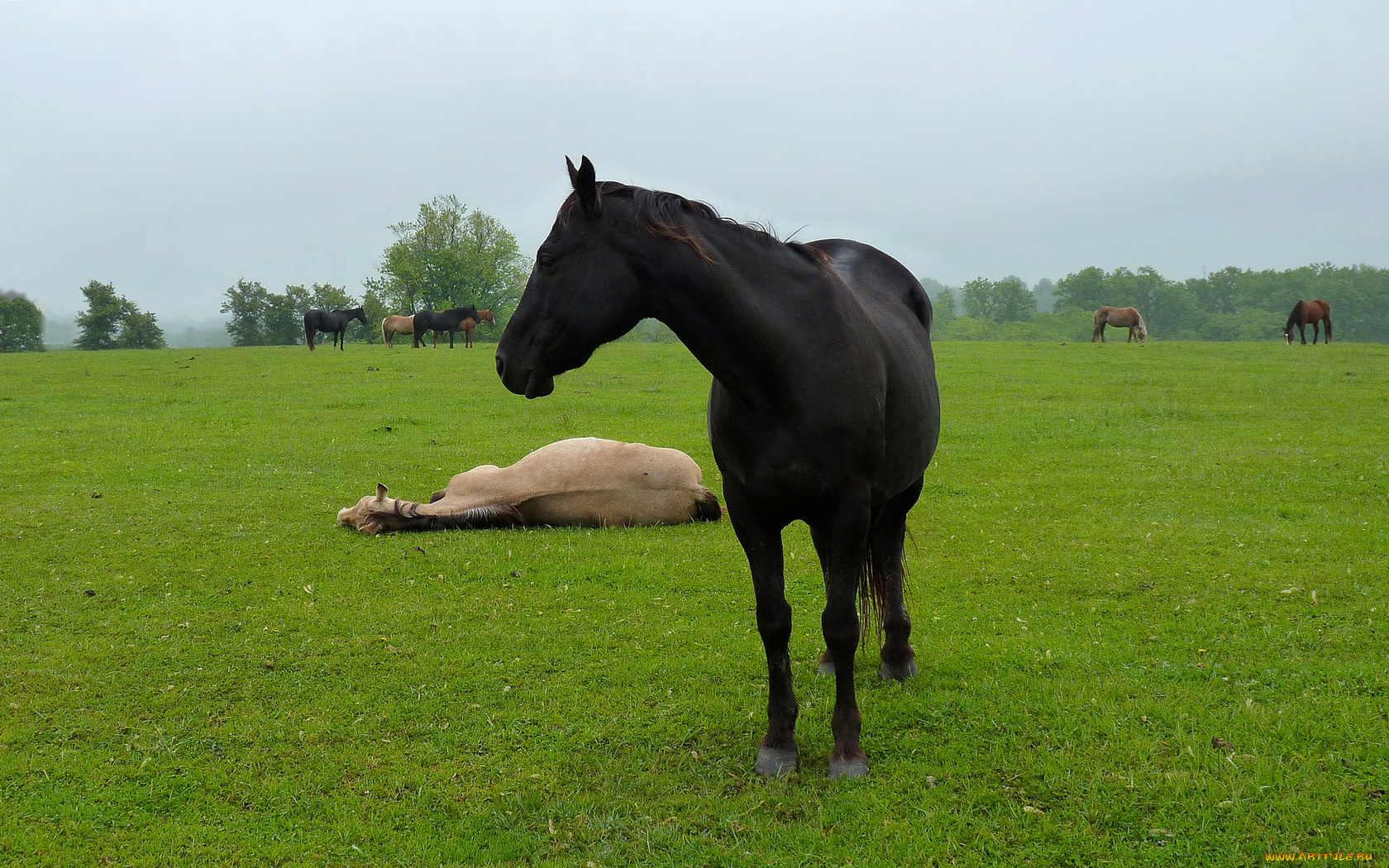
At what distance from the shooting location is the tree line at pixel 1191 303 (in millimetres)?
88750

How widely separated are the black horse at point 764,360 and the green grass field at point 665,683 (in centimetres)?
73

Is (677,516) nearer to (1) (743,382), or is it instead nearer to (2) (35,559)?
(1) (743,382)

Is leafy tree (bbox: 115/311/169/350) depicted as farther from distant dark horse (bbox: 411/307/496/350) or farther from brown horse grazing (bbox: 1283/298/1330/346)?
brown horse grazing (bbox: 1283/298/1330/346)

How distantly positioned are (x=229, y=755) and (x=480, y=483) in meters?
5.14

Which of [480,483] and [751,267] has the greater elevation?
[751,267]

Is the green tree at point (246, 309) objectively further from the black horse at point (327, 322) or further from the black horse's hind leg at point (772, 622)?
the black horse's hind leg at point (772, 622)

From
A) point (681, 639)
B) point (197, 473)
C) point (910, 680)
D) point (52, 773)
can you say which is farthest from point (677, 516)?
point (197, 473)

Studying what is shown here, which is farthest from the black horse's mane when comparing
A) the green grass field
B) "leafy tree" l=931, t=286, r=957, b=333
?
"leafy tree" l=931, t=286, r=957, b=333

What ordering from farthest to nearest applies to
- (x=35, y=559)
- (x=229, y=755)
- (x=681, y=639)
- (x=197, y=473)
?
(x=197, y=473), (x=35, y=559), (x=681, y=639), (x=229, y=755)

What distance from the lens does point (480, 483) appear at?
31.3ft

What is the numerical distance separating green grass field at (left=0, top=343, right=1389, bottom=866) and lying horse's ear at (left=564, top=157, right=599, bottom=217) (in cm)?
281

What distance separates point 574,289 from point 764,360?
0.95m

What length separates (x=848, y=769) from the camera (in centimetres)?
431

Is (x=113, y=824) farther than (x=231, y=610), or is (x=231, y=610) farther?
(x=231, y=610)
